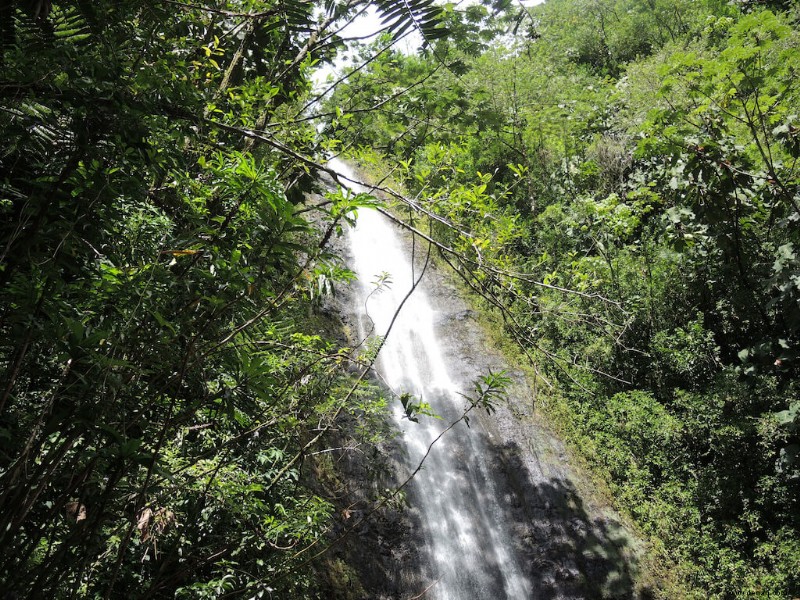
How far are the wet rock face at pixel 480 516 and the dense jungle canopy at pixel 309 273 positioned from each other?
460 millimetres

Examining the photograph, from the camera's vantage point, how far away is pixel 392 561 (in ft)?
20.5

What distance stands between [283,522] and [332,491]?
318 centimetres

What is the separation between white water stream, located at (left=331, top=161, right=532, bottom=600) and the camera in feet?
20.6

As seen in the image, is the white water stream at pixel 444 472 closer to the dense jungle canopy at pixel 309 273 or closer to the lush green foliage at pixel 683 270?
the dense jungle canopy at pixel 309 273

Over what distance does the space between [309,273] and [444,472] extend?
6.20m

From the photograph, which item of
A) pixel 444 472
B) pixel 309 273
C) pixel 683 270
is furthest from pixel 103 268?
pixel 683 270

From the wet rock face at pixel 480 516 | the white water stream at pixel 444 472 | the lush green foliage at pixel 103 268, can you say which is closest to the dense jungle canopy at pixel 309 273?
the lush green foliage at pixel 103 268

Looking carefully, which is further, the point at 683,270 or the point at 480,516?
the point at 683,270

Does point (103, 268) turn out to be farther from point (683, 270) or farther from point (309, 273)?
point (683, 270)

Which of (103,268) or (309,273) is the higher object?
(309,273)

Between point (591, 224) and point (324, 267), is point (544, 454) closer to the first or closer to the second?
point (591, 224)

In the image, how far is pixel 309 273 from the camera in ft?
7.06

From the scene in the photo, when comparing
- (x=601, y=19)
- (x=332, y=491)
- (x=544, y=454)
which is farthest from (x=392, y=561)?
(x=601, y=19)

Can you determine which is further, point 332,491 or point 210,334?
point 332,491
